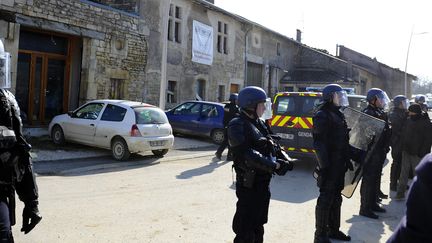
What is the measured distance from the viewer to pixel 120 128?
33.6ft

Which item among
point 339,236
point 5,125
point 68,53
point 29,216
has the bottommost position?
point 339,236

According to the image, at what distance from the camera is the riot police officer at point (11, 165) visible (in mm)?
2869

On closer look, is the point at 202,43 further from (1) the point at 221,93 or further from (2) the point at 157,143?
(2) the point at 157,143

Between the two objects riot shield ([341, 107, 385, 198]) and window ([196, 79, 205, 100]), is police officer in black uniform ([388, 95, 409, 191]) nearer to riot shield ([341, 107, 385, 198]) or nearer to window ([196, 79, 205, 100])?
riot shield ([341, 107, 385, 198])

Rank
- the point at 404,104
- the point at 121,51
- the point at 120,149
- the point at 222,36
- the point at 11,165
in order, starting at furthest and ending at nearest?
the point at 222,36, the point at 121,51, the point at 120,149, the point at 404,104, the point at 11,165

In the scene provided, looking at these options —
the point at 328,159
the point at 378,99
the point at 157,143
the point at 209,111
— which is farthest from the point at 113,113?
the point at 328,159

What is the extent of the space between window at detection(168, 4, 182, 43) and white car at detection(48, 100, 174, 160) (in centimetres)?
866

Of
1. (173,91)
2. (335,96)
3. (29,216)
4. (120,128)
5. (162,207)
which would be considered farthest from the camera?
(173,91)

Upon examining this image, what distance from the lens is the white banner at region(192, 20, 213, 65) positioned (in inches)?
805

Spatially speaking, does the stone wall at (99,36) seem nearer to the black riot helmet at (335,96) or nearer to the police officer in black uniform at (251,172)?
the black riot helmet at (335,96)

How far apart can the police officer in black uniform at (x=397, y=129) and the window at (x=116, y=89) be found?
33.0 feet

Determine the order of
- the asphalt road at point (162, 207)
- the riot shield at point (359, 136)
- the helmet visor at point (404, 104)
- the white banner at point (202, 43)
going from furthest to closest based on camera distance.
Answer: the white banner at point (202, 43) < the helmet visor at point (404, 104) < the riot shield at point (359, 136) < the asphalt road at point (162, 207)

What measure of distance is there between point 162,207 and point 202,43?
51.7ft

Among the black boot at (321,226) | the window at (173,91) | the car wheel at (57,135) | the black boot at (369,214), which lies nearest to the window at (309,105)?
the black boot at (369,214)
